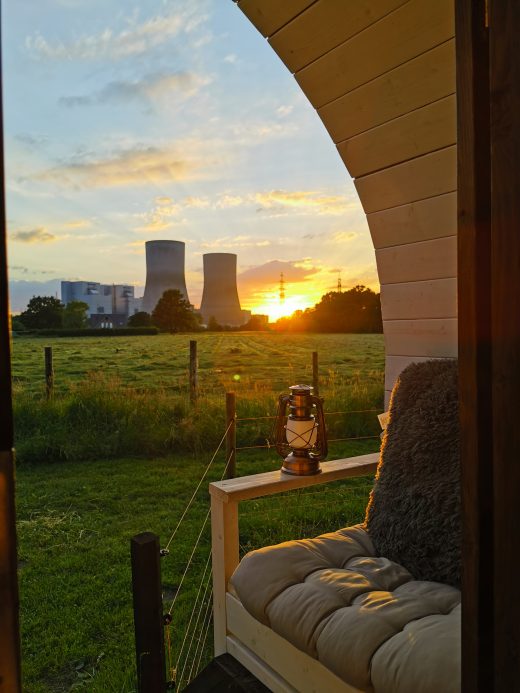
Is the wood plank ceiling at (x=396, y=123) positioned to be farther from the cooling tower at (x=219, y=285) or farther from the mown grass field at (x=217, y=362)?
the cooling tower at (x=219, y=285)

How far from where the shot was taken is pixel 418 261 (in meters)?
1.83

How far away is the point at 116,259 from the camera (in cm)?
717

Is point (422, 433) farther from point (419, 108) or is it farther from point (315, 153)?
point (315, 153)

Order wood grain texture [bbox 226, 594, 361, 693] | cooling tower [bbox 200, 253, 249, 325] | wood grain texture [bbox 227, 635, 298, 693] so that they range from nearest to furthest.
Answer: wood grain texture [bbox 226, 594, 361, 693] < wood grain texture [bbox 227, 635, 298, 693] < cooling tower [bbox 200, 253, 249, 325]

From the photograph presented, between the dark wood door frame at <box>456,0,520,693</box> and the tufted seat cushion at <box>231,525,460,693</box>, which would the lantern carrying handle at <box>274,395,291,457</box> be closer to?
the tufted seat cushion at <box>231,525,460,693</box>

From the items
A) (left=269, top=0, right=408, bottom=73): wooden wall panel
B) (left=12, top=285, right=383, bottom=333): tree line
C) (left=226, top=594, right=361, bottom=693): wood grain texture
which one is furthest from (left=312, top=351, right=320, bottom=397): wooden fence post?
(left=226, top=594, right=361, bottom=693): wood grain texture

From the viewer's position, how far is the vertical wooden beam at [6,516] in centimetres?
45

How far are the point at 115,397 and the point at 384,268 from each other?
3534 mm

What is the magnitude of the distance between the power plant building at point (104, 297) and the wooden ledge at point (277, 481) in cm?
1823

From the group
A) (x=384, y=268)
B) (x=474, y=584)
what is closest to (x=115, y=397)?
(x=384, y=268)

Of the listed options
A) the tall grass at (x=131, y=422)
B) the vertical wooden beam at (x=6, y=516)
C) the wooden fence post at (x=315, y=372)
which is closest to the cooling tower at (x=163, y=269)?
the wooden fence post at (x=315, y=372)

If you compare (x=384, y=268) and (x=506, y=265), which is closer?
(x=506, y=265)

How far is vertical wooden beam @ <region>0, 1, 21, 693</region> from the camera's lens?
447 millimetres

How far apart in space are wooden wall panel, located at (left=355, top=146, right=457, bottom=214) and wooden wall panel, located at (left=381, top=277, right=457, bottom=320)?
0.99 ft
